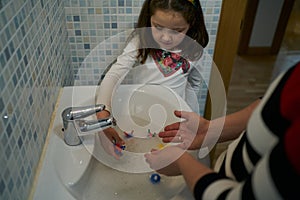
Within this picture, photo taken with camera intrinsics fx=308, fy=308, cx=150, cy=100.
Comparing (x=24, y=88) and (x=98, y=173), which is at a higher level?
(x=24, y=88)

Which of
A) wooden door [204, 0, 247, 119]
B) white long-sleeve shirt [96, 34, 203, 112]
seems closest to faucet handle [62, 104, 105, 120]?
white long-sleeve shirt [96, 34, 203, 112]

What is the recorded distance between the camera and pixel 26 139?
606 mm

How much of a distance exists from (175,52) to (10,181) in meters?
0.71

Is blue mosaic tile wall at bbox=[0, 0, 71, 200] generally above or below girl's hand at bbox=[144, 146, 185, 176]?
above

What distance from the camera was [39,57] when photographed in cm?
71

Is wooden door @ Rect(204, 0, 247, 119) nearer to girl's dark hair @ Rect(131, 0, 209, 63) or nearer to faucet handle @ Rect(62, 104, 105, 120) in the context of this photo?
girl's dark hair @ Rect(131, 0, 209, 63)

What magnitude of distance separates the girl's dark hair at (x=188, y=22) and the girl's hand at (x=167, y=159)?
0.49 metres

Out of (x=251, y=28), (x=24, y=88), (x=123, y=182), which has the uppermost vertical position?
(x=24, y=88)

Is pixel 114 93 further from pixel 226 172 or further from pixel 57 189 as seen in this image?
pixel 226 172

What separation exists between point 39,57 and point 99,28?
42 cm

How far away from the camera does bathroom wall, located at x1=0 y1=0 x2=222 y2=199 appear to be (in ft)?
1.71

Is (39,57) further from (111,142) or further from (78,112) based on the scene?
(111,142)

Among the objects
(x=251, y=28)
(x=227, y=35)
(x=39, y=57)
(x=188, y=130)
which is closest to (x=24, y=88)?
(x=39, y=57)

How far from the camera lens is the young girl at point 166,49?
94cm
